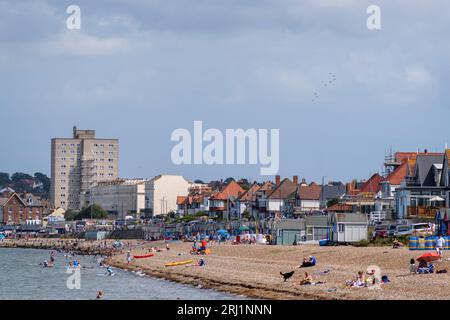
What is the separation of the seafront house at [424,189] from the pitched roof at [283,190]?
48.7 metres

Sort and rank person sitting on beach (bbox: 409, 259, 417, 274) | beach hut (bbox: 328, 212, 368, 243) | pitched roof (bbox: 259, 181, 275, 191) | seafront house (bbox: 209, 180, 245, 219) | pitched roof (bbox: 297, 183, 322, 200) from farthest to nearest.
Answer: seafront house (bbox: 209, 180, 245, 219) → pitched roof (bbox: 259, 181, 275, 191) → pitched roof (bbox: 297, 183, 322, 200) → beach hut (bbox: 328, 212, 368, 243) → person sitting on beach (bbox: 409, 259, 417, 274)

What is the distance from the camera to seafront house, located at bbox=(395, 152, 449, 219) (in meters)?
76.2

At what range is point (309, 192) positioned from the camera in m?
123

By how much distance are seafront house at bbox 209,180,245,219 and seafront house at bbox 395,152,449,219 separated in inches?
2721

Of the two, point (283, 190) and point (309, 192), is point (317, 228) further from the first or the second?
point (283, 190)

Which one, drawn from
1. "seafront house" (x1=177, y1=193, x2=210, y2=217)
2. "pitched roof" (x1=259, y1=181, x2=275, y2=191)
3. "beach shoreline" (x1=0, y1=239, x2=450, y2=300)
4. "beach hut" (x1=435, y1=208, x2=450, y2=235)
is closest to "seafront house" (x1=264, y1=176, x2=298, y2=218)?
"pitched roof" (x1=259, y1=181, x2=275, y2=191)

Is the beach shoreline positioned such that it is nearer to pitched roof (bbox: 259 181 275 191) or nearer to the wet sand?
the wet sand

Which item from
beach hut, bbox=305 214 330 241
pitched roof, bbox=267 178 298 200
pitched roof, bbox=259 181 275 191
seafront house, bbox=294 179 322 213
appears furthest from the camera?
pitched roof, bbox=259 181 275 191

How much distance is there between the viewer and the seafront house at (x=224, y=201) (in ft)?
490

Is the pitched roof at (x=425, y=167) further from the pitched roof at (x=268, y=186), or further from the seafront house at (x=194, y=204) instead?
the seafront house at (x=194, y=204)

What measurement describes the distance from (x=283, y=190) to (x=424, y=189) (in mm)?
52881

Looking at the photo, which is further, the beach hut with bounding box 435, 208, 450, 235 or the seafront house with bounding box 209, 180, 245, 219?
the seafront house with bounding box 209, 180, 245, 219
